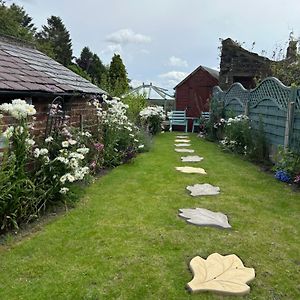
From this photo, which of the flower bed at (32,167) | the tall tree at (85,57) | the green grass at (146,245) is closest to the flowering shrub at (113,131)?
the flower bed at (32,167)

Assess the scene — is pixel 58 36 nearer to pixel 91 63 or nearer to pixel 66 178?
pixel 91 63

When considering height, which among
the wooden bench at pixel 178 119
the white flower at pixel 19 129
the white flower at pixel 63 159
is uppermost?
the white flower at pixel 19 129

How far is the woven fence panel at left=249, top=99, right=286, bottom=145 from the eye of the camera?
23.8 ft

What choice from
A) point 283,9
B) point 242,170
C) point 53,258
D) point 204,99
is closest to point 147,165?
point 242,170

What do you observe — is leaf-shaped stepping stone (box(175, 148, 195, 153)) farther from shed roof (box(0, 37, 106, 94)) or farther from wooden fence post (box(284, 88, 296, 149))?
shed roof (box(0, 37, 106, 94))

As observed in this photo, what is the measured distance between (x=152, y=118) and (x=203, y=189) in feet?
27.8

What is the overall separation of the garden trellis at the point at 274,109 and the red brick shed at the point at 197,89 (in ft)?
21.5

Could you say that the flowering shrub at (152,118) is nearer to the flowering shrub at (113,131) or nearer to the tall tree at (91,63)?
the flowering shrub at (113,131)

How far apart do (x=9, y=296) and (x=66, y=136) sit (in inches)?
116

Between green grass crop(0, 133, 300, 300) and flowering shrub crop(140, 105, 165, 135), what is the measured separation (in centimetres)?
695

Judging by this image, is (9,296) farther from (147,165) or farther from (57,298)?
(147,165)

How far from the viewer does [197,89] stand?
17531 mm

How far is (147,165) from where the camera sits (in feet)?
25.1

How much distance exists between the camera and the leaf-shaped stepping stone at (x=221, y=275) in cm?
261
